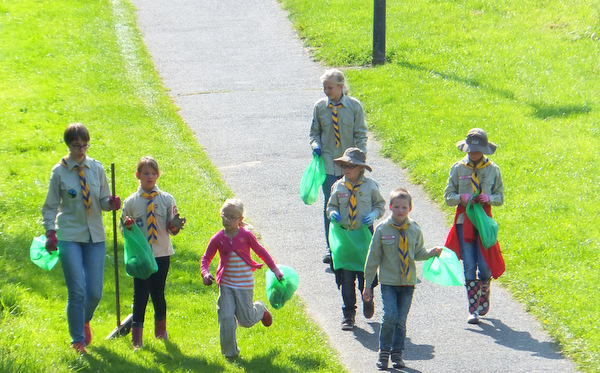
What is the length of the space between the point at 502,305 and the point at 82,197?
445cm

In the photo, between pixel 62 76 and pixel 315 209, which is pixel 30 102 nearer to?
pixel 62 76

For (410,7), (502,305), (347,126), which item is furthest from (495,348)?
(410,7)

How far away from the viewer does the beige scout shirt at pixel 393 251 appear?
719cm

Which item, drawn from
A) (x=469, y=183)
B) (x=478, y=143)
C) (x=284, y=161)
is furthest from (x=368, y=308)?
(x=284, y=161)

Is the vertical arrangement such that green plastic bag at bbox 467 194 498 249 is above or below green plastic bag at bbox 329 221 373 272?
A: above

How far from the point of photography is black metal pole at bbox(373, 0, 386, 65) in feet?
56.4

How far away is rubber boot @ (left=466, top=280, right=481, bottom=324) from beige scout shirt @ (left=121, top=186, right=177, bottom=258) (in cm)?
304

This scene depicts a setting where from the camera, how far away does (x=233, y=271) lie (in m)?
7.19

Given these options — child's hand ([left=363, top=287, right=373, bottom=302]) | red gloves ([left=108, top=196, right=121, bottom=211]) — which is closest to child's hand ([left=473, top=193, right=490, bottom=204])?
Answer: child's hand ([left=363, top=287, right=373, bottom=302])

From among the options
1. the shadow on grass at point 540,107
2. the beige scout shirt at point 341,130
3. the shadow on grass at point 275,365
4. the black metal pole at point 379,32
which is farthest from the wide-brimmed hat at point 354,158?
the black metal pole at point 379,32

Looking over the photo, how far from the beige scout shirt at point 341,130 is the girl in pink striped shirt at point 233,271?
7.55 feet

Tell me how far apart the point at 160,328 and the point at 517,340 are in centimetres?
335

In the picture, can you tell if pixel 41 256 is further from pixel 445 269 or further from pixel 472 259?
pixel 472 259

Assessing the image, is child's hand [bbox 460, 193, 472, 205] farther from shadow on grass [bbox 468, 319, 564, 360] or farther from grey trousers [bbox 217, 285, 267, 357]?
grey trousers [bbox 217, 285, 267, 357]
